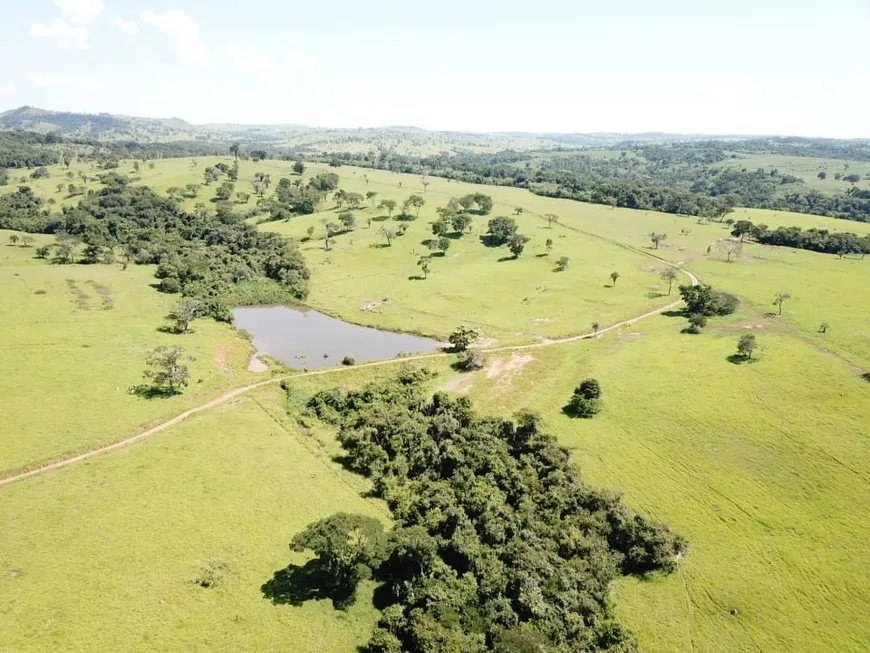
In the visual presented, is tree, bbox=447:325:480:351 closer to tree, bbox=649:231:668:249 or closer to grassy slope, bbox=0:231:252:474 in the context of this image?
grassy slope, bbox=0:231:252:474

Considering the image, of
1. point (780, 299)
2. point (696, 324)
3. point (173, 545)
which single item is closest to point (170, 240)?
point (173, 545)

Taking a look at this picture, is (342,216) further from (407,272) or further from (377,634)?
(377,634)

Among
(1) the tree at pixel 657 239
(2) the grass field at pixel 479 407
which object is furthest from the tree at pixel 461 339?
(1) the tree at pixel 657 239

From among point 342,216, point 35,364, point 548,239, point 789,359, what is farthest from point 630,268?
point 35,364

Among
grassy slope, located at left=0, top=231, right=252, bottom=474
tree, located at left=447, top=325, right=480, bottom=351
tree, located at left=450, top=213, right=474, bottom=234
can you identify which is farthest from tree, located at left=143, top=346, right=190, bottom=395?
tree, located at left=450, top=213, right=474, bottom=234

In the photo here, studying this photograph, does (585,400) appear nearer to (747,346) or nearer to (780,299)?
(747,346)
